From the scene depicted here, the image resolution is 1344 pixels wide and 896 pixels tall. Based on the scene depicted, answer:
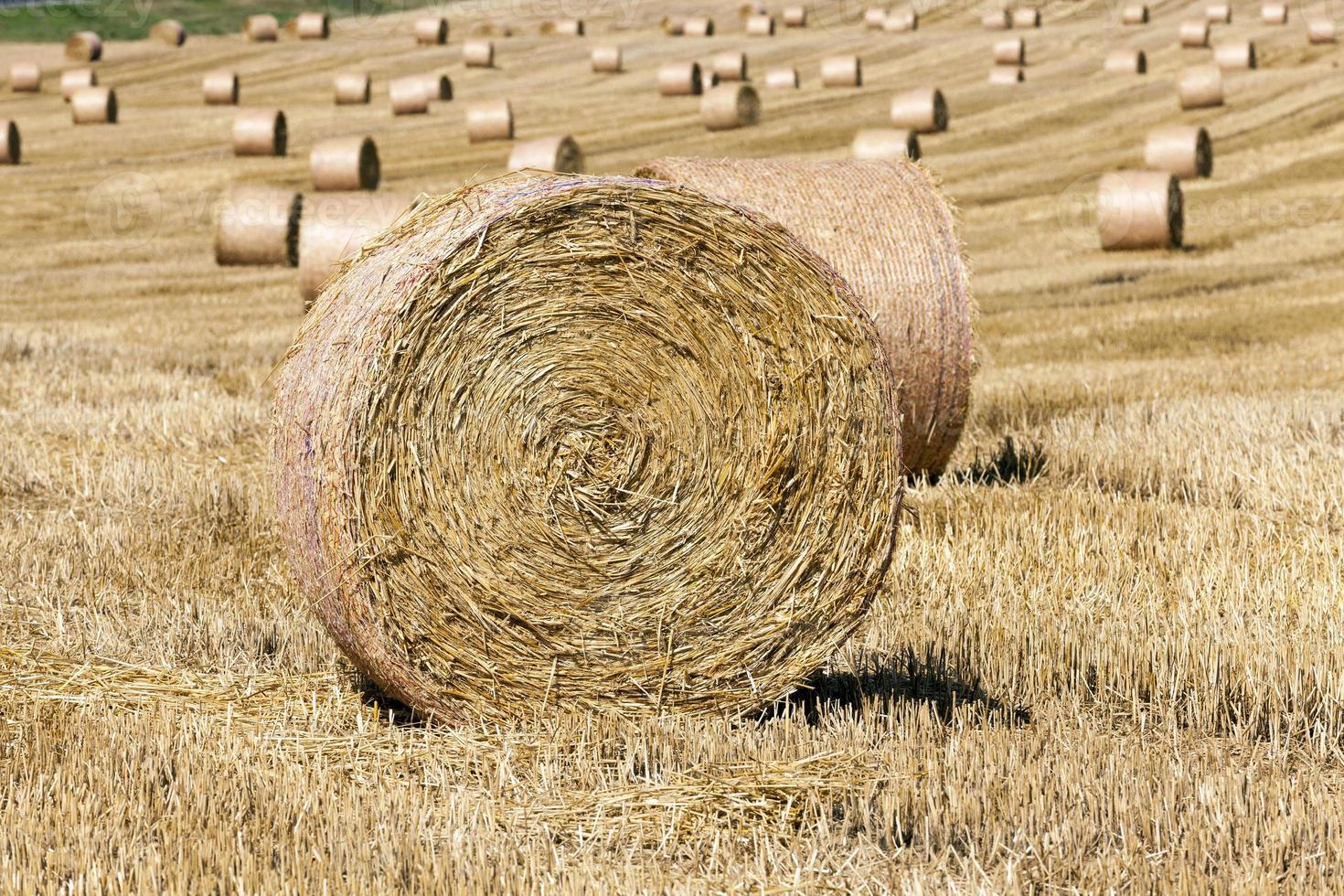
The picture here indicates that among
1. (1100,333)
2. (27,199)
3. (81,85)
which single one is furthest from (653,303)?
(81,85)

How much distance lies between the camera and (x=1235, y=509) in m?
7.17

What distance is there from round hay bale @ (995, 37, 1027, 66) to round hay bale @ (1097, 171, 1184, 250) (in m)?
16.0

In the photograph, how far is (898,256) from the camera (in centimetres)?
752

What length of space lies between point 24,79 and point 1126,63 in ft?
74.6

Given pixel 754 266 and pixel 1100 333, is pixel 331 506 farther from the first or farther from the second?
pixel 1100 333

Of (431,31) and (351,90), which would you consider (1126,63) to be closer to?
(351,90)

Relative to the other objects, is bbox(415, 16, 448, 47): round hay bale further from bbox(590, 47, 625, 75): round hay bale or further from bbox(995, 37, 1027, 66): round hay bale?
bbox(995, 37, 1027, 66): round hay bale

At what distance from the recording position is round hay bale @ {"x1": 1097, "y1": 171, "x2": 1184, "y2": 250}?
55.8 ft

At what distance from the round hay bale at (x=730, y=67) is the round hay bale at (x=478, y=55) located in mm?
6475

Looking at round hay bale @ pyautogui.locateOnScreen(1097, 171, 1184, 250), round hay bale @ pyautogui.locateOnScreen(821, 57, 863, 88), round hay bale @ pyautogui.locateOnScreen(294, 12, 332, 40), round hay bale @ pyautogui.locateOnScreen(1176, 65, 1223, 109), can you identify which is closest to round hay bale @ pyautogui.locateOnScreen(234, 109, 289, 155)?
round hay bale @ pyautogui.locateOnScreen(821, 57, 863, 88)

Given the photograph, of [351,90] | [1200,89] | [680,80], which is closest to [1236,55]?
[1200,89]

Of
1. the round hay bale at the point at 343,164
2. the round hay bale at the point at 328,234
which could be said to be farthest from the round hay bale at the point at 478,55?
the round hay bale at the point at 328,234

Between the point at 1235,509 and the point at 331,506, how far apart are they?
14.2ft

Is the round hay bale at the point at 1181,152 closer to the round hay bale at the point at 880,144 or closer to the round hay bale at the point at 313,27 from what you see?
the round hay bale at the point at 880,144
